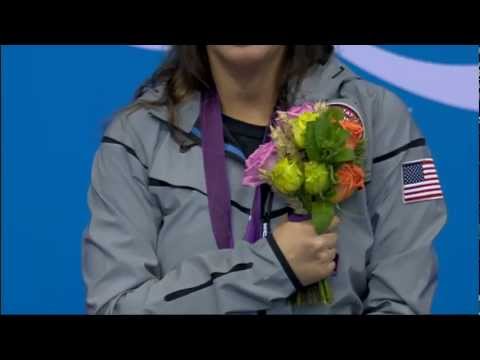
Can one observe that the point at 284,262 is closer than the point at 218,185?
Yes

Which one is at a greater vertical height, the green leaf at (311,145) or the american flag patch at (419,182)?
the green leaf at (311,145)

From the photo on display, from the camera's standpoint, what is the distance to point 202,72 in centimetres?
171

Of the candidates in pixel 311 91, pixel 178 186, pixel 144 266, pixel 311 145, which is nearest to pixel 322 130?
pixel 311 145

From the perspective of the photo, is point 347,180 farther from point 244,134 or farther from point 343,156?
point 244,134

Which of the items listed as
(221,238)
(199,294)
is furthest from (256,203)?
(199,294)

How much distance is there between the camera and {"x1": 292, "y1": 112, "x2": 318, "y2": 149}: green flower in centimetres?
144

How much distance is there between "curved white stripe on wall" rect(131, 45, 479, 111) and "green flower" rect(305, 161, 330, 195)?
0.82 metres

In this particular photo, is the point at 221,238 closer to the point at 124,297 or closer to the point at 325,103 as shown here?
the point at 124,297

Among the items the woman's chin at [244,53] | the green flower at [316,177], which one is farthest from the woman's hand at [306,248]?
the woman's chin at [244,53]

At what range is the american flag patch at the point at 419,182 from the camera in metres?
1.62

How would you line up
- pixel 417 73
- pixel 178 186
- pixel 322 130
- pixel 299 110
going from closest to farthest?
pixel 322 130 < pixel 299 110 < pixel 178 186 < pixel 417 73

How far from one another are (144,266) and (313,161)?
421 mm

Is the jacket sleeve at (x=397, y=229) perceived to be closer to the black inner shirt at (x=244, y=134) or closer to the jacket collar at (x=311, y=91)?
the jacket collar at (x=311, y=91)

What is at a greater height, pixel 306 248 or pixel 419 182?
pixel 419 182
